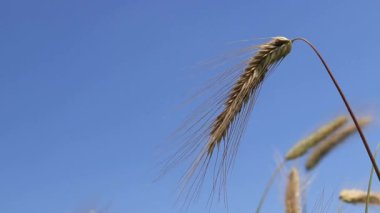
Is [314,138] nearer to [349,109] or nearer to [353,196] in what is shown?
[353,196]

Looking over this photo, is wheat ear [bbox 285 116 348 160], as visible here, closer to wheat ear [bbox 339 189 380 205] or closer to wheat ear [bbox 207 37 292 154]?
wheat ear [bbox 339 189 380 205]

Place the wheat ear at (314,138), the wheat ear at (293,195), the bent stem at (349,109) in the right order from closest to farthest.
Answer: the bent stem at (349,109) → the wheat ear at (293,195) → the wheat ear at (314,138)

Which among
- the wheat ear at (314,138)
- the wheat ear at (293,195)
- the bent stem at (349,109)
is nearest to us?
the bent stem at (349,109)

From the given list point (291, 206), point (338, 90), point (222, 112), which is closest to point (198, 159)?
point (222, 112)

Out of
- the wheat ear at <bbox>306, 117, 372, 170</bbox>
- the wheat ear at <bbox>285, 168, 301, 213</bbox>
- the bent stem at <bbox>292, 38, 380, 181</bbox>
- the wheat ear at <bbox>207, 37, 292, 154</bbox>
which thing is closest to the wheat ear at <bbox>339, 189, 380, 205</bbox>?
the wheat ear at <bbox>306, 117, 372, 170</bbox>

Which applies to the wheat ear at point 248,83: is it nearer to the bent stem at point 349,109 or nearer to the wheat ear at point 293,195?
the bent stem at point 349,109

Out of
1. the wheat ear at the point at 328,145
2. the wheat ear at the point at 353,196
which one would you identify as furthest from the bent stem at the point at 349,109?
the wheat ear at the point at 353,196

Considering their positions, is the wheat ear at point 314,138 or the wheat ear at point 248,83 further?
the wheat ear at point 314,138
